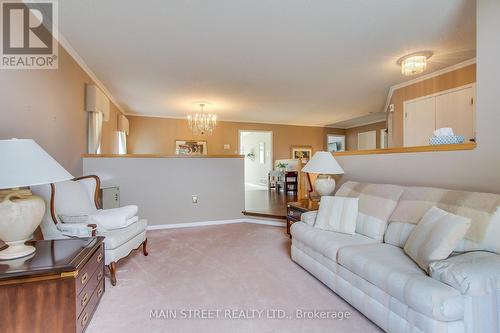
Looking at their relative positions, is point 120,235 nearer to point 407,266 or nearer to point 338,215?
point 338,215

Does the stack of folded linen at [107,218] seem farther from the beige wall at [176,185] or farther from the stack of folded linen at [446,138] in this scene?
the stack of folded linen at [446,138]

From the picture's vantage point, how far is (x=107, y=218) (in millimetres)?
2535

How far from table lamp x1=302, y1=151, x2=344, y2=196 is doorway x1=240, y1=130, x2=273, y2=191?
197 inches

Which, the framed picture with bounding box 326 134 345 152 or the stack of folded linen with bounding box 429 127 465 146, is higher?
the framed picture with bounding box 326 134 345 152

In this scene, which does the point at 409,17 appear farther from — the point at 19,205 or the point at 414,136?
the point at 19,205

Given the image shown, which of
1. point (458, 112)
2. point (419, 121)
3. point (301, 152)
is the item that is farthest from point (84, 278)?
point (301, 152)

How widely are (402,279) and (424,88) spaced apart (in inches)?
161

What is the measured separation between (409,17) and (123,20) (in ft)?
9.26

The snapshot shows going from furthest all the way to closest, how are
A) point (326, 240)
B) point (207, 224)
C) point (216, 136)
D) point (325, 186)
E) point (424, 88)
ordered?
point (216, 136), point (207, 224), point (424, 88), point (325, 186), point (326, 240)

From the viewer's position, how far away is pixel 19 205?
1434 millimetres

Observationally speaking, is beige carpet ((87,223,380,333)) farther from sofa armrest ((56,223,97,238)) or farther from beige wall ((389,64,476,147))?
beige wall ((389,64,476,147))

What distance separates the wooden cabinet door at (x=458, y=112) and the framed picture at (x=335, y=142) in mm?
5338

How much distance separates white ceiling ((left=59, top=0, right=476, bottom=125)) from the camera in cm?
228

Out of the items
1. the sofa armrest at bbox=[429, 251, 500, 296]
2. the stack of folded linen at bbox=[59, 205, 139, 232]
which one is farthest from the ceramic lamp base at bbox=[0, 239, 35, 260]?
the sofa armrest at bbox=[429, 251, 500, 296]
